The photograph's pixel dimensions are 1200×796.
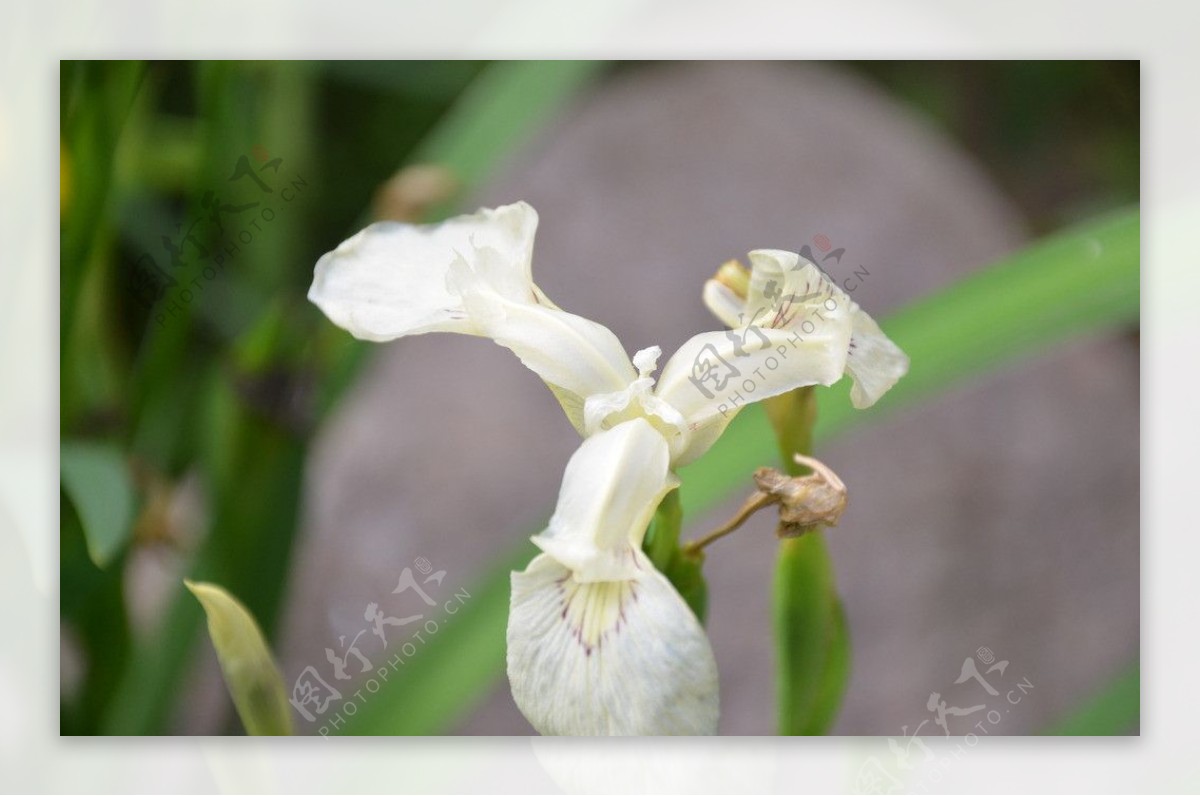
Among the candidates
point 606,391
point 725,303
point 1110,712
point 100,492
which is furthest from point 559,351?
point 1110,712

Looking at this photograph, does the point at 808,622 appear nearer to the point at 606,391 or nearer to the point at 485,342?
the point at 606,391

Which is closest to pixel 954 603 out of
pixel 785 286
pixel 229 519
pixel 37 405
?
pixel 785 286

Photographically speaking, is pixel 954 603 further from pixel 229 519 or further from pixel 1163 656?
pixel 229 519

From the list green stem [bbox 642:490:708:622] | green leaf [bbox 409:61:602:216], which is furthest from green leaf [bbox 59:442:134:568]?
green stem [bbox 642:490:708:622]

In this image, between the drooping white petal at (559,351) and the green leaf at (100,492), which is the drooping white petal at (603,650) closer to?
the drooping white petal at (559,351)

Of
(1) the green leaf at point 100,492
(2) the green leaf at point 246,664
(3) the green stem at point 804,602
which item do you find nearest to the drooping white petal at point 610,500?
(3) the green stem at point 804,602

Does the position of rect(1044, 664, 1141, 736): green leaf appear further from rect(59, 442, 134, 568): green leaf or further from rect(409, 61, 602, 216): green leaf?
rect(59, 442, 134, 568): green leaf
